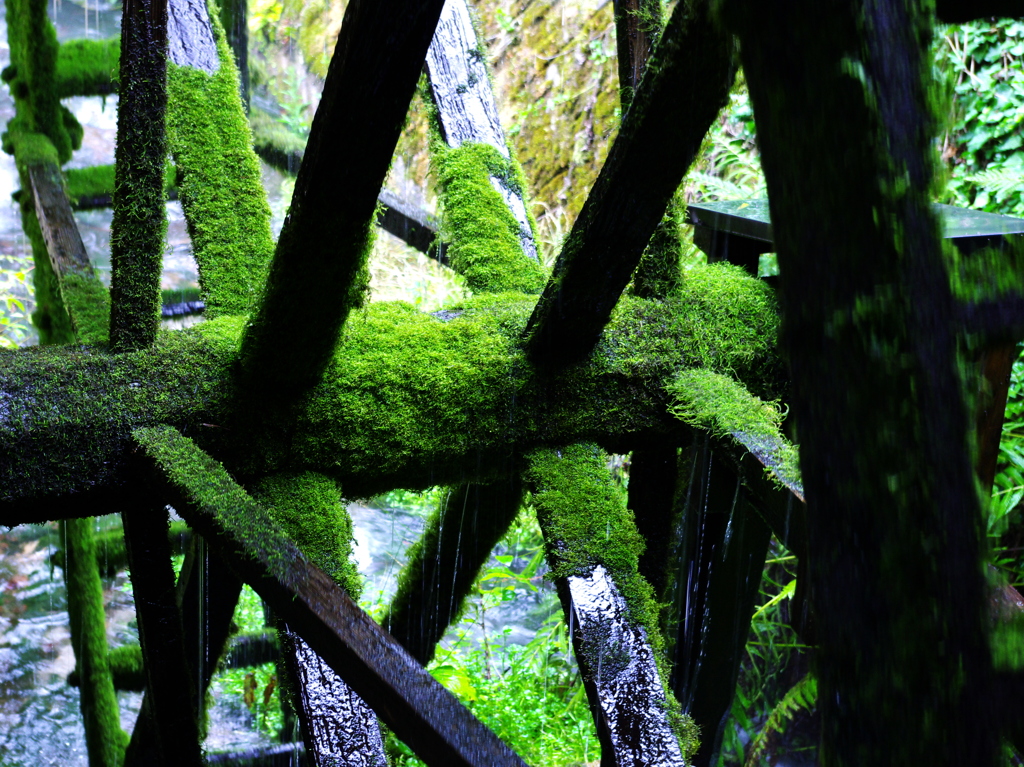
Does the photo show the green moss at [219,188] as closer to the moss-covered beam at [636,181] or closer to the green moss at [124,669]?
the moss-covered beam at [636,181]

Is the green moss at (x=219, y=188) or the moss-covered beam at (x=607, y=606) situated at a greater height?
the green moss at (x=219, y=188)

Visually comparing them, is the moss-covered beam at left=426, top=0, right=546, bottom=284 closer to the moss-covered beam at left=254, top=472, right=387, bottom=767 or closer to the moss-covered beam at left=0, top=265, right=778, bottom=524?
the moss-covered beam at left=0, top=265, right=778, bottom=524

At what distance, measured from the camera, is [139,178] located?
6.66 feet

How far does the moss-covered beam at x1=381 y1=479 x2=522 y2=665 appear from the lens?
12.7 ft

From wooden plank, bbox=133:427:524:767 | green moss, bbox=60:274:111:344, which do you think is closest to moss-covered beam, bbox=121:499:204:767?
wooden plank, bbox=133:427:524:767

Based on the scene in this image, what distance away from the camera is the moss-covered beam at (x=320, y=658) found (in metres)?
1.92

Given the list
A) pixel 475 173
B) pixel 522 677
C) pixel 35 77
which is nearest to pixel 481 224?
pixel 475 173

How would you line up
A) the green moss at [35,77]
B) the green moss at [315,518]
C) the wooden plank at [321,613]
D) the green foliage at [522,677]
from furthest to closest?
the green foliage at [522,677]
the green moss at [35,77]
the green moss at [315,518]
the wooden plank at [321,613]

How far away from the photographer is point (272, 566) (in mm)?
1665

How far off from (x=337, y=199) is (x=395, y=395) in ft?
2.17

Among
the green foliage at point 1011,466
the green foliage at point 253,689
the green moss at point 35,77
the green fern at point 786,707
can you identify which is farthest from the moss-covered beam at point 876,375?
the green foliage at point 253,689

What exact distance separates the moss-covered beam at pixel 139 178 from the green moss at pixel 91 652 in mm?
2810

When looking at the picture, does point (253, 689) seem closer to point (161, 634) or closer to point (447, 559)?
point (447, 559)

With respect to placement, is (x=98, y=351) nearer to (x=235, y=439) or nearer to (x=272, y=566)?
(x=235, y=439)
